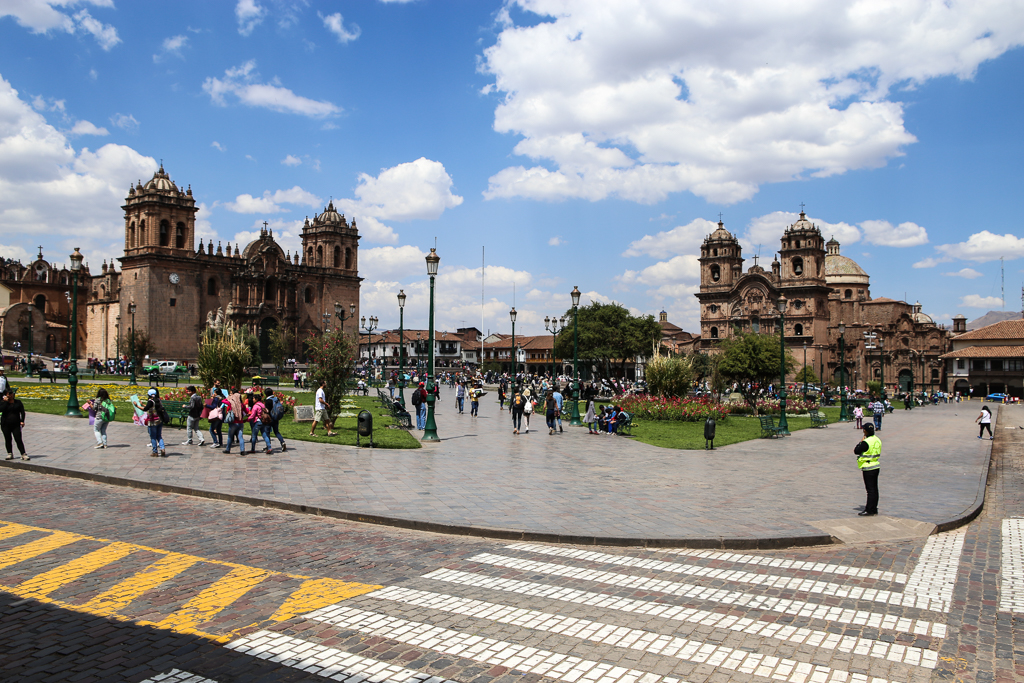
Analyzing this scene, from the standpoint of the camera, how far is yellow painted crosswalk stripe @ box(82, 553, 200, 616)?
5.83 meters

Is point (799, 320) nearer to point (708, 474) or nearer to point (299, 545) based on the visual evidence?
point (708, 474)

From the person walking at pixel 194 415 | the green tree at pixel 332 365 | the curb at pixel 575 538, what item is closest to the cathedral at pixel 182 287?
the green tree at pixel 332 365

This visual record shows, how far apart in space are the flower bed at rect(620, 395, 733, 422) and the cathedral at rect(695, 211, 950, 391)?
5752 cm

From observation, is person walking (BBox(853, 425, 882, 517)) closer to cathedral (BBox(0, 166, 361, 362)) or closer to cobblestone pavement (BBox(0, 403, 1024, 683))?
cobblestone pavement (BBox(0, 403, 1024, 683))

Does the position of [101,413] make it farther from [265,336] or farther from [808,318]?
[808,318]

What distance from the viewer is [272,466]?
1362 centimetres

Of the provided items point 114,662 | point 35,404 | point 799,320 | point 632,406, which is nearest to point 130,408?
point 35,404

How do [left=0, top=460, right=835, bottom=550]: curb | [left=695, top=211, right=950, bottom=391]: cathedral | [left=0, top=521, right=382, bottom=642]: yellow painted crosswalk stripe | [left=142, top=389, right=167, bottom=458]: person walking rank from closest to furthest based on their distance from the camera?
[left=0, top=521, right=382, bottom=642]: yellow painted crosswalk stripe
[left=0, top=460, right=835, bottom=550]: curb
[left=142, top=389, right=167, bottom=458]: person walking
[left=695, top=211, right=950, bottom=391]: cathedral

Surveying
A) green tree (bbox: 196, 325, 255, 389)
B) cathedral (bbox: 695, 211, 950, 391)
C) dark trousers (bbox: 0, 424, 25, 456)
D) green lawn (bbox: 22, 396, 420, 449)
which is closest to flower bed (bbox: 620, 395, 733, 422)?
green lawn (bbox: 22, 396, 420, 449)

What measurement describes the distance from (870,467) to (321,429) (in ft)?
48.9

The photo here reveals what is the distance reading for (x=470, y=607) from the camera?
19.7 ft

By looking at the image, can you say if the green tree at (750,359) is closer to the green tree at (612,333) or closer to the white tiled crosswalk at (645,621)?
the green tree at (612,333)

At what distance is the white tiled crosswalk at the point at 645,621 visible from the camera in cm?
484

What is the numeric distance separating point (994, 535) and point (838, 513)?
203 cm
